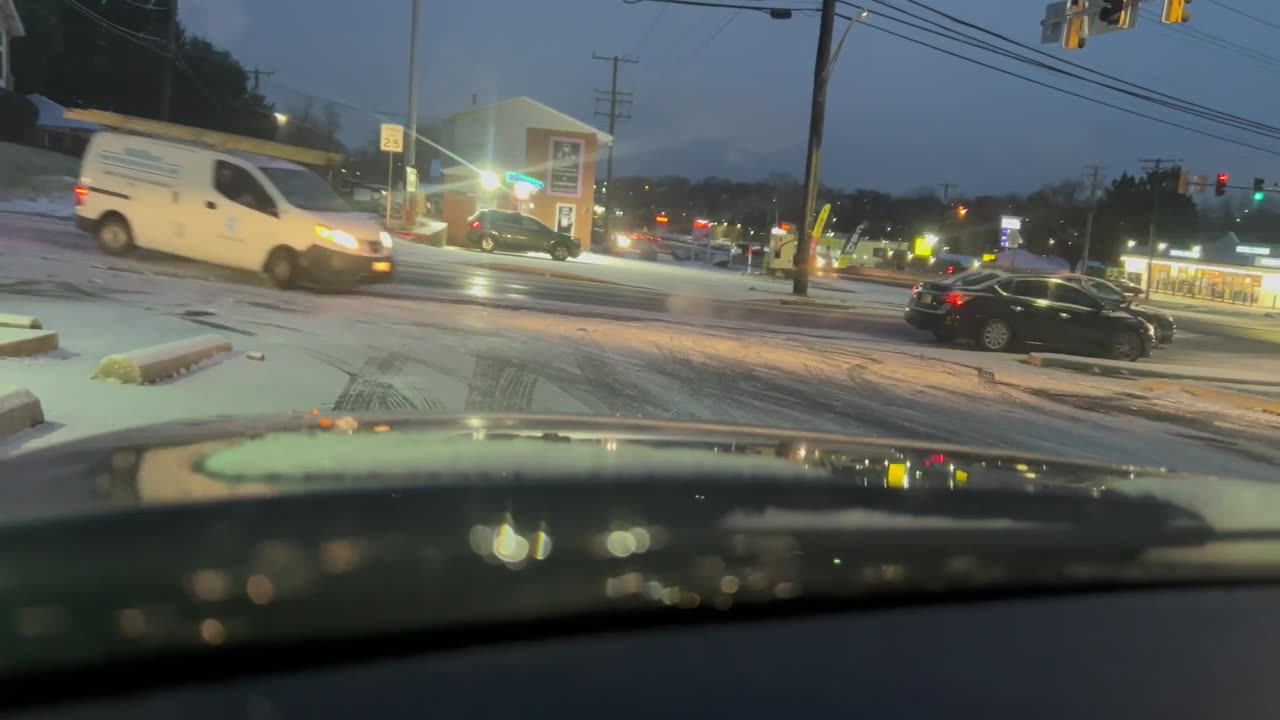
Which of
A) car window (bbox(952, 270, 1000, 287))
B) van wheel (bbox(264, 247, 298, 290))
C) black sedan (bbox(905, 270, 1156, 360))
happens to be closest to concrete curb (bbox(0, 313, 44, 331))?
van wheel (bbox(264, 247, 298, 290))

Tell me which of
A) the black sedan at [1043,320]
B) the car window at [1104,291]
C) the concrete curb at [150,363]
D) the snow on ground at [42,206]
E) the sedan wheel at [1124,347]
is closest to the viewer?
the concrete curb at [150,363]

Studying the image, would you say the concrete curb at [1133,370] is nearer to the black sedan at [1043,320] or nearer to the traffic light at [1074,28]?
the black sedan at [1043,320]

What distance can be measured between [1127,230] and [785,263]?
2476 inches

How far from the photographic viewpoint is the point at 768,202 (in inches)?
4599

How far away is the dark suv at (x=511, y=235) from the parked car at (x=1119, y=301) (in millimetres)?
20067

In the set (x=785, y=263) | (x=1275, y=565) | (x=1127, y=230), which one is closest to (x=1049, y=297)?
(x=1275, y=565)

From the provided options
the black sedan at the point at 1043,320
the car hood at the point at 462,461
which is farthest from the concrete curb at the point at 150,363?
the black sedan at the point at 1043,320

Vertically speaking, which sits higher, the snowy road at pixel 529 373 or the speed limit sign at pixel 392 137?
the speed limit sign at pixel 392 137

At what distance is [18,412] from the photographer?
6.26 metres

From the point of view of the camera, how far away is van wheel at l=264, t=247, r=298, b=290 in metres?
15.6

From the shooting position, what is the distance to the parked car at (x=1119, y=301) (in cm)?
1838

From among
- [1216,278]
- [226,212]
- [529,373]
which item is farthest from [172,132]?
[1216,278]

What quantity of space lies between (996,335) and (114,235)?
52.3 ft

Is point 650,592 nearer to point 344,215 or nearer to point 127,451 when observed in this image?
point 127,451
